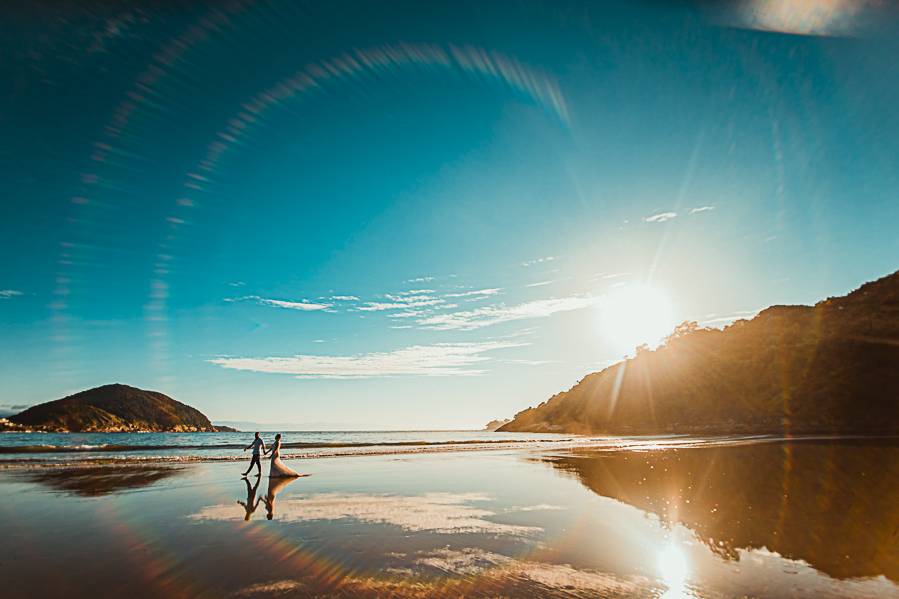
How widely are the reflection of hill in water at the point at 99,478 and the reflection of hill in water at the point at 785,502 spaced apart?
22224 millimetres

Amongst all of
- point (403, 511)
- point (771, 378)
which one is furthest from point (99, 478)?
point (771, 378)

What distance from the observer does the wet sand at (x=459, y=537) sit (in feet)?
27.4

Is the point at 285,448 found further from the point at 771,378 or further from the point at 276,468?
the point at 771,378

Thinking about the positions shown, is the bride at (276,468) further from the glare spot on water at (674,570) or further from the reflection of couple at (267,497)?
Answer: the glare spot on water at (674,570)

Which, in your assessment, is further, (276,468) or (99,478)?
(99,478)

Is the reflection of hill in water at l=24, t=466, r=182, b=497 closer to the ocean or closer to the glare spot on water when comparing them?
the ocean

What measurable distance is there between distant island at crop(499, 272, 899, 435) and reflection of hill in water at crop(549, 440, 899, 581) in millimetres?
67266

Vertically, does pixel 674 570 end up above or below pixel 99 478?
below

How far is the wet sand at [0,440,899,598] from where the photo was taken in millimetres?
8359

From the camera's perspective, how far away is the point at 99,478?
81.9 feet

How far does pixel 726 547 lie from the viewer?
10.8m

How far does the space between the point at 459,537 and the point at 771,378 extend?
128 meters

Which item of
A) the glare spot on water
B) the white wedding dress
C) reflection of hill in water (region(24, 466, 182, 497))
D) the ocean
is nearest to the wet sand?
the glare spot on water

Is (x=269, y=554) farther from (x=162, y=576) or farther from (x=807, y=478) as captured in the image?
(x=807, y=478)
